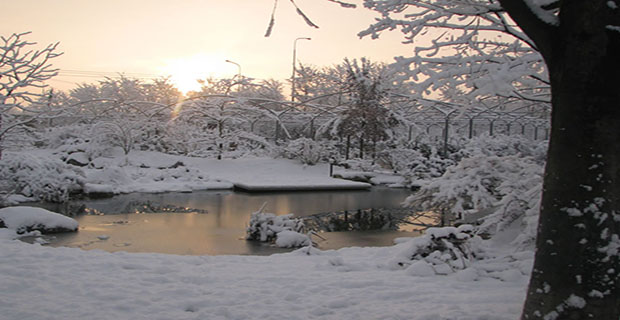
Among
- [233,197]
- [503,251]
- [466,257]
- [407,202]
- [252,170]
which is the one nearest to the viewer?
→ [466,257]

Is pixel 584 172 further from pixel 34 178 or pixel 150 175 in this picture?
pixel 150 175

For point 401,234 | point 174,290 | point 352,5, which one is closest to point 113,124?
point 401,234

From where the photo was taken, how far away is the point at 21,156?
13016 millimetres

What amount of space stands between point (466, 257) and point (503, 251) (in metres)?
0.84

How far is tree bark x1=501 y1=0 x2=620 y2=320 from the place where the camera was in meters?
2.56

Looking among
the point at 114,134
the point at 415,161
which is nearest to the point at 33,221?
the point at 114,134

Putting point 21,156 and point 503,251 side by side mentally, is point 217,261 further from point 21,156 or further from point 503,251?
point 21,156

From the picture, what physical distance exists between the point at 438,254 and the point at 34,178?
11.5 m

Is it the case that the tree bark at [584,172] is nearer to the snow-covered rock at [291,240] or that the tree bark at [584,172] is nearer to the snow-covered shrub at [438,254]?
the snow-covered shrub at [438,254]

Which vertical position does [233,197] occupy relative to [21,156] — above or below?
below

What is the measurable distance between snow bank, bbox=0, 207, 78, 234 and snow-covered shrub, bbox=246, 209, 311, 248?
3.38 m

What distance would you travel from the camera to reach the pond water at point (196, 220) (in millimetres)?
7742

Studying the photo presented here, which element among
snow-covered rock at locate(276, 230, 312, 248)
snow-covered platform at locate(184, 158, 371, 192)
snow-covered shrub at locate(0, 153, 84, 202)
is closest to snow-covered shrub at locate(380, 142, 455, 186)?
snow-covered platform at locate(184, 158, 371, 192)

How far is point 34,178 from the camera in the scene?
12.7 metres
